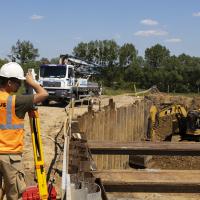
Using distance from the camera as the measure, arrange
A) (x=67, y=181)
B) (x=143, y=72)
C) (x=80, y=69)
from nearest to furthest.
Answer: (x=67, y=181) < (x=80, y=69) < (x=143, y=72)

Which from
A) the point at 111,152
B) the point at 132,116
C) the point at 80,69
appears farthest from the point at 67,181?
the point at 80,69

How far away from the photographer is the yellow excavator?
59.1 ft

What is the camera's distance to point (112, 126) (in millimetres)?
13609

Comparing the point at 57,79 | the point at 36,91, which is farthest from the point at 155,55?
the point at 36,91

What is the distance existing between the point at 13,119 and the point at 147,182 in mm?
2019

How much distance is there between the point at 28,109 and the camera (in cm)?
461

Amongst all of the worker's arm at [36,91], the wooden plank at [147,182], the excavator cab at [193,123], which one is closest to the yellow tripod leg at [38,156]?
the worker's arm at [36,91]

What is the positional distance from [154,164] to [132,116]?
2056mm

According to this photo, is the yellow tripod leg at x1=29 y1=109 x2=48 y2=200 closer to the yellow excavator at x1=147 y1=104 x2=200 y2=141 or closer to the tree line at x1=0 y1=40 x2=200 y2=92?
the yellow excavator at x1=147 y1=104 x2=200 y2=141

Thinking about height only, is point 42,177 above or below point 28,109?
below

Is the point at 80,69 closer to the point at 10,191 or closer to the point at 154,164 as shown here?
the point at 154,164

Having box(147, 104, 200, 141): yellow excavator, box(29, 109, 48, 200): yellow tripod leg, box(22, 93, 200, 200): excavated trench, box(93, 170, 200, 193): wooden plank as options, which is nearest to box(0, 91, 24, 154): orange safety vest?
box(29, 109, 48, 200): yellow tripod leg

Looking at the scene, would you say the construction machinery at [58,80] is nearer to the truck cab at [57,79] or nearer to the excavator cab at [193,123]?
the truck cab at [57,79]

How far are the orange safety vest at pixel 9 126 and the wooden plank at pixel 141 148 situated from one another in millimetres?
2097
